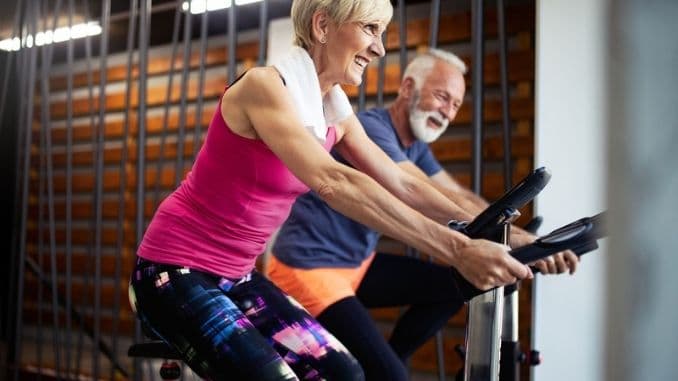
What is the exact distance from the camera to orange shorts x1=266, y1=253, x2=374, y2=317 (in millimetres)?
1799

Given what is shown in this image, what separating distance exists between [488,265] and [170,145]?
459 centimetres

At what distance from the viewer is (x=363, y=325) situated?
1.73 m

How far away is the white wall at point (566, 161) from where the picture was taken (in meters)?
2.39

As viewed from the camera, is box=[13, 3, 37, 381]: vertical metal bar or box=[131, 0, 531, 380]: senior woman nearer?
box=[131, 0, 531, 380]: senior woman

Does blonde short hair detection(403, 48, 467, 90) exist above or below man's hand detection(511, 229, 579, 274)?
above

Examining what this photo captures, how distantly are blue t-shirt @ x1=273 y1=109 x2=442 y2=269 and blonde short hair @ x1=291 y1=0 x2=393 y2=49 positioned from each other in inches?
18.0

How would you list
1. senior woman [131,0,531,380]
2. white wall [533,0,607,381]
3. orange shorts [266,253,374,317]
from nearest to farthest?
senior woman [131,0,531,380] → orange shorts [266,253,374,317] → white wall [533,0,607,381]

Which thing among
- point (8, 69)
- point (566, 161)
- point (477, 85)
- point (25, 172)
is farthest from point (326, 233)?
point (8, 69)

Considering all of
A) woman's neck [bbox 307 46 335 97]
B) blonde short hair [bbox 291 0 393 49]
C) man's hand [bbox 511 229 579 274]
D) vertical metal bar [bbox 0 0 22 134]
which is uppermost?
vertical metal bar [bbox 0 0 22 134]

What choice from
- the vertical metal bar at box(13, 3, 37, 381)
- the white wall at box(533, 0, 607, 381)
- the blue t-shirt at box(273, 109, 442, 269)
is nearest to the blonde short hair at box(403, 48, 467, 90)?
the blue t-shirt at box(273, 109, 442, 269)

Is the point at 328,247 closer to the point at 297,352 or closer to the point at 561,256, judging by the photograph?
the point at 297,352

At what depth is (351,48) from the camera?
4.78 ft

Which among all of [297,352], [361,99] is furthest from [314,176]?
[361,99]

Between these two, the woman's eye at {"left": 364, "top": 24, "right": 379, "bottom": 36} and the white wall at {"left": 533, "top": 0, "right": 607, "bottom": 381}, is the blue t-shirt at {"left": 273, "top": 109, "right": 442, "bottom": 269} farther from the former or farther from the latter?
the white wall at {"left": 533, "top": 0, "right": 607, "bottom": 381}
